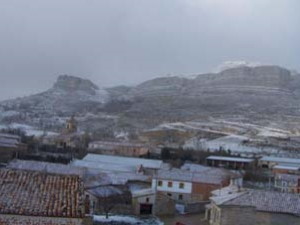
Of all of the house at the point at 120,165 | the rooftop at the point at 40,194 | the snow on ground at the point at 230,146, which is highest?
the rooftop at the point at 40,194

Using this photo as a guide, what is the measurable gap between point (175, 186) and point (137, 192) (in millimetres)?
9011

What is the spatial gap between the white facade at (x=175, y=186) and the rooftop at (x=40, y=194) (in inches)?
1517

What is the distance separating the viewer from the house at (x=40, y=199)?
1266cm

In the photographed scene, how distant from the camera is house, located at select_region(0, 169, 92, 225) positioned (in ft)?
41.5

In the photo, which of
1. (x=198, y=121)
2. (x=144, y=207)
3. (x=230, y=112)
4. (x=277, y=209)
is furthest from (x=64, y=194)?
(x=230, y=112)

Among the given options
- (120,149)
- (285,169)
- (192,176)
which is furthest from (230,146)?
(192,176)

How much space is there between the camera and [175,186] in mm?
53219

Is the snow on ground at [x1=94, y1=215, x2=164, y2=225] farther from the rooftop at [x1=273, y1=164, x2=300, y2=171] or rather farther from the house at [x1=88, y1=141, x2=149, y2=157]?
the house at [x1=88, y1=141, x2=149, y2=157]

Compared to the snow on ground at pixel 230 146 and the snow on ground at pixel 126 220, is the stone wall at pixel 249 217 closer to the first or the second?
the snow on ground at pixel 126 220

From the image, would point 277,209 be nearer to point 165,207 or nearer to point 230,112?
point 165,207

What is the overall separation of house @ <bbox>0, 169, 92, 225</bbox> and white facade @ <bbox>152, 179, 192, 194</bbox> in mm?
38575

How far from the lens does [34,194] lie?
13.5 metres

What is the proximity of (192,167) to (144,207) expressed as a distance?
24.3m

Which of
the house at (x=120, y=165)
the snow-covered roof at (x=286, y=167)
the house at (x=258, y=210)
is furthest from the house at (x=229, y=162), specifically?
the house at (x=258, y=210)
